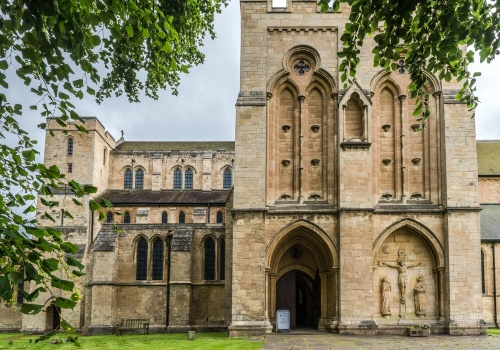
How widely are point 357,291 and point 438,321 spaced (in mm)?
3662

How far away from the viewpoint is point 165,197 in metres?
47.5

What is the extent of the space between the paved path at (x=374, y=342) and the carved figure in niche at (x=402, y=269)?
2232 mm

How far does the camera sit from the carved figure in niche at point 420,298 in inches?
926

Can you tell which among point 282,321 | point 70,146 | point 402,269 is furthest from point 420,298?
point 70,146

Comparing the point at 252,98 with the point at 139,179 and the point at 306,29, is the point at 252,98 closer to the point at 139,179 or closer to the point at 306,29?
the point at 306,29

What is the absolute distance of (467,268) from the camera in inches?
909

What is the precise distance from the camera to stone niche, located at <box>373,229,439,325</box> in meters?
23.6

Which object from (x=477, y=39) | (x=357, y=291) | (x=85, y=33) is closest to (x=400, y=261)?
(x=357, y=291)

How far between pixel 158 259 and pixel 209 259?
133 inches

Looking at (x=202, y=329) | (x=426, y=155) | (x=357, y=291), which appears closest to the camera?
(x=357, y=291)

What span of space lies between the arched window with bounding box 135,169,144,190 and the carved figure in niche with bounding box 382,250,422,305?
30666 millimetres

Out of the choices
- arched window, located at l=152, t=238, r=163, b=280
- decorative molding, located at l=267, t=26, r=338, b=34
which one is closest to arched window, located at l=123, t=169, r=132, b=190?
arched window, located at l=152, t=238, r=163, b=280

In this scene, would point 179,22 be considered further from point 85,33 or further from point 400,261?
point 400,261

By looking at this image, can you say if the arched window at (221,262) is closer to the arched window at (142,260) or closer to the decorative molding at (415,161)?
the arched window at (142,260)
